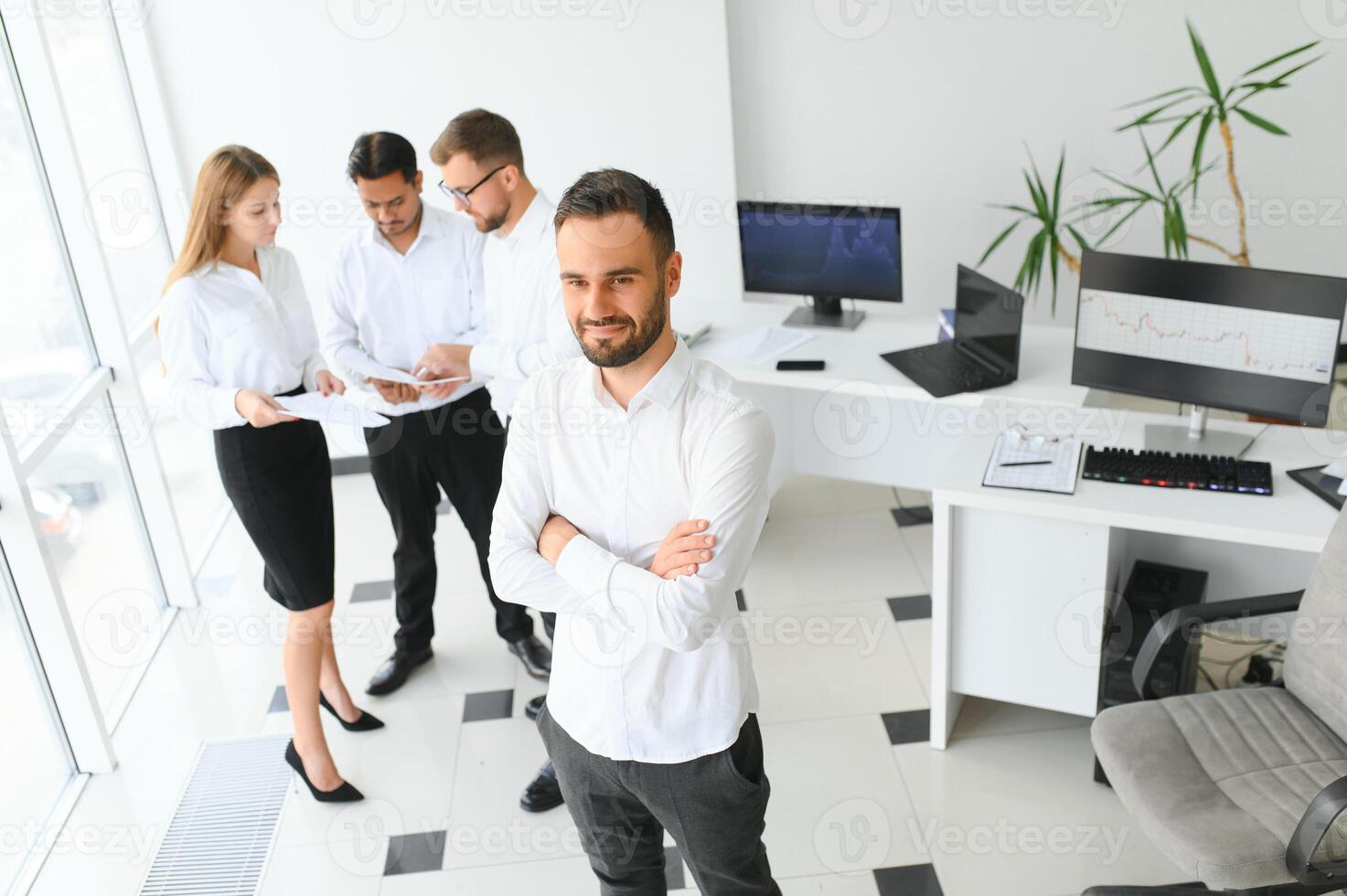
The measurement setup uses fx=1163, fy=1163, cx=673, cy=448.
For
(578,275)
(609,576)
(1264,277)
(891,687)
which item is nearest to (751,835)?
(609,576)

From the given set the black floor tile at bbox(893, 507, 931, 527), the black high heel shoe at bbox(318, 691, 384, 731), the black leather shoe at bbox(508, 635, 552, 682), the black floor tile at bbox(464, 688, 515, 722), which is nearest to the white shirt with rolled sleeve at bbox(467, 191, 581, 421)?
the black leather shoe at bbox(508, 635, 552, 682)

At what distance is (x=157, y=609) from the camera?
4.47 m

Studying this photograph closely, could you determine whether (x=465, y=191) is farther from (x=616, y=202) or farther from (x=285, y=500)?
(x=616, y=202)

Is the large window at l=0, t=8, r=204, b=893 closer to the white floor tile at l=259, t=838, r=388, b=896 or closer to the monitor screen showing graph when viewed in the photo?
the white floor tile at l=259, t=838, r=388, b=896

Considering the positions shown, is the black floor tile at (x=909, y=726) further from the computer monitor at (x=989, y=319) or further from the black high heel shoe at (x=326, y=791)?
the black high heel shoe at (x=326, y=791)

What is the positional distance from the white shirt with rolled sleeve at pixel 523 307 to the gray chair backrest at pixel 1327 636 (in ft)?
5.99

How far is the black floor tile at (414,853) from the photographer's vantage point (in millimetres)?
3162

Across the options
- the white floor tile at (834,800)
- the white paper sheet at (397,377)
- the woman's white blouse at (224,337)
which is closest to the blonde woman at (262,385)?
the woman's white blouse at (224,337)

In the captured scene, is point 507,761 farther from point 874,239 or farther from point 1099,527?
point 874,239

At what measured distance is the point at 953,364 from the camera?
12.9ft

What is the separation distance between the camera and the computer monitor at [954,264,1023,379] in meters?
3.70

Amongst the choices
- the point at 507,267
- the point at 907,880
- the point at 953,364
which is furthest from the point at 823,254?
the point at 907,880

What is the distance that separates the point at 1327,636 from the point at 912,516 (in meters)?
2.28

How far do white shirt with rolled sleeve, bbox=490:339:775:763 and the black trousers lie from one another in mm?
1443
